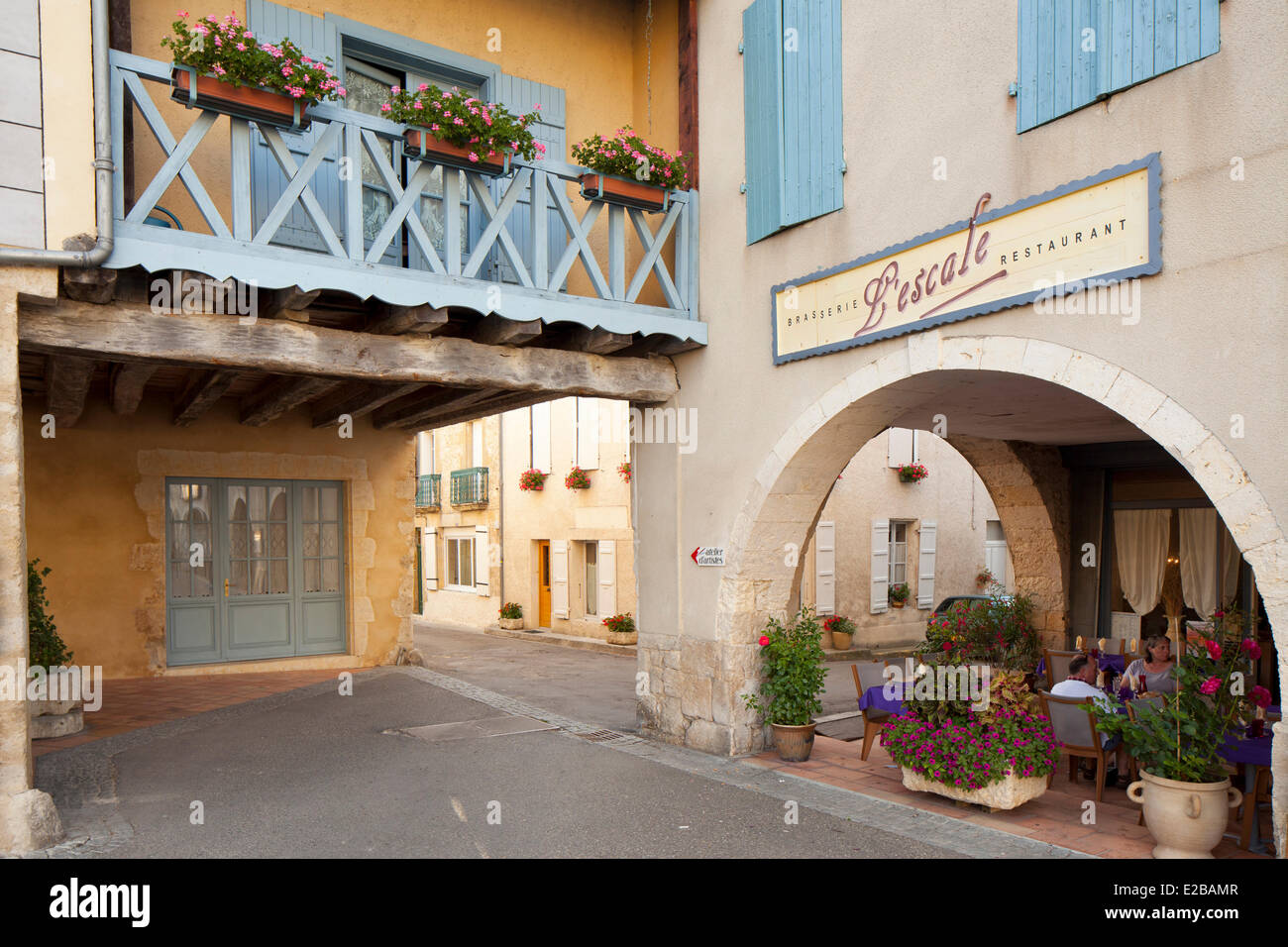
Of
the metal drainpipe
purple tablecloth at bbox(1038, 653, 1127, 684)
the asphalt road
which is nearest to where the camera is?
the metal drainpipe

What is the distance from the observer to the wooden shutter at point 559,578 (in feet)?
49.5

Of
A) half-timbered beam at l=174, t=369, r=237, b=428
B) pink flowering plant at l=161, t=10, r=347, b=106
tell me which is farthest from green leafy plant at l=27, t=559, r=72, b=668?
pink flowering plant at l=161, t=10, r=347, b=106

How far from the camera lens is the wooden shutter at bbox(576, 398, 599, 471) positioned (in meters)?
14.4

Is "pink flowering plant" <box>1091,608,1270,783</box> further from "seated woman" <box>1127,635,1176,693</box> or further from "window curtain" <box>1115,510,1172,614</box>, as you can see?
"window curtain" <box>1115,510,1172,614</box>

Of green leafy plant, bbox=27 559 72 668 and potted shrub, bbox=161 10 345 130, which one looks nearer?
potted shrub, bbox=161 10 345 130

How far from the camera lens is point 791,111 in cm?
593

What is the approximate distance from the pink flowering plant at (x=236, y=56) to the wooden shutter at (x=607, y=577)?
9856 millimetres

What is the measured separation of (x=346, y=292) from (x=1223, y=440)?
4.50 metres

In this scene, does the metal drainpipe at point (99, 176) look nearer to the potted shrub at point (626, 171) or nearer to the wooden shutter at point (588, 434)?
the potted shrub at point (626, 171)

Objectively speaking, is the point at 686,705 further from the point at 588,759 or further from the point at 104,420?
the point at 104,420

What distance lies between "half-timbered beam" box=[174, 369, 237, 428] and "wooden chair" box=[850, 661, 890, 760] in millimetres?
4950

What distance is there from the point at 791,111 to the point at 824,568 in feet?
27.5

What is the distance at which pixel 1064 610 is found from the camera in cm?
928

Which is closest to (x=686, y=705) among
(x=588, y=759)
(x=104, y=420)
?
(x=588, y=759)
